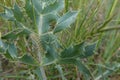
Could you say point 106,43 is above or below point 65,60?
above

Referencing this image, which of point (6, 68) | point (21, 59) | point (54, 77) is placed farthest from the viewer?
point (6, 68)

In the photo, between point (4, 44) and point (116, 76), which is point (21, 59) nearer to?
point (4, 44)

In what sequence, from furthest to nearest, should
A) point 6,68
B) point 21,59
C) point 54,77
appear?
point 6,68 → point 54,77 → point 21,59

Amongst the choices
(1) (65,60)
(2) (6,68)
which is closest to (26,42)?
(2) (6,68)

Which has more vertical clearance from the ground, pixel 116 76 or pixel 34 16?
pixel 34 16

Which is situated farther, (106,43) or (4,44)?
(106,43)

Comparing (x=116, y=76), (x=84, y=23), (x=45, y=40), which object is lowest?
(x=116, y=76)

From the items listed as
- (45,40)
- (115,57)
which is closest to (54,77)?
(115,57)

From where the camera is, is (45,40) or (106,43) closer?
(45,40)

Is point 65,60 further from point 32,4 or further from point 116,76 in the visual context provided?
point 116,76
